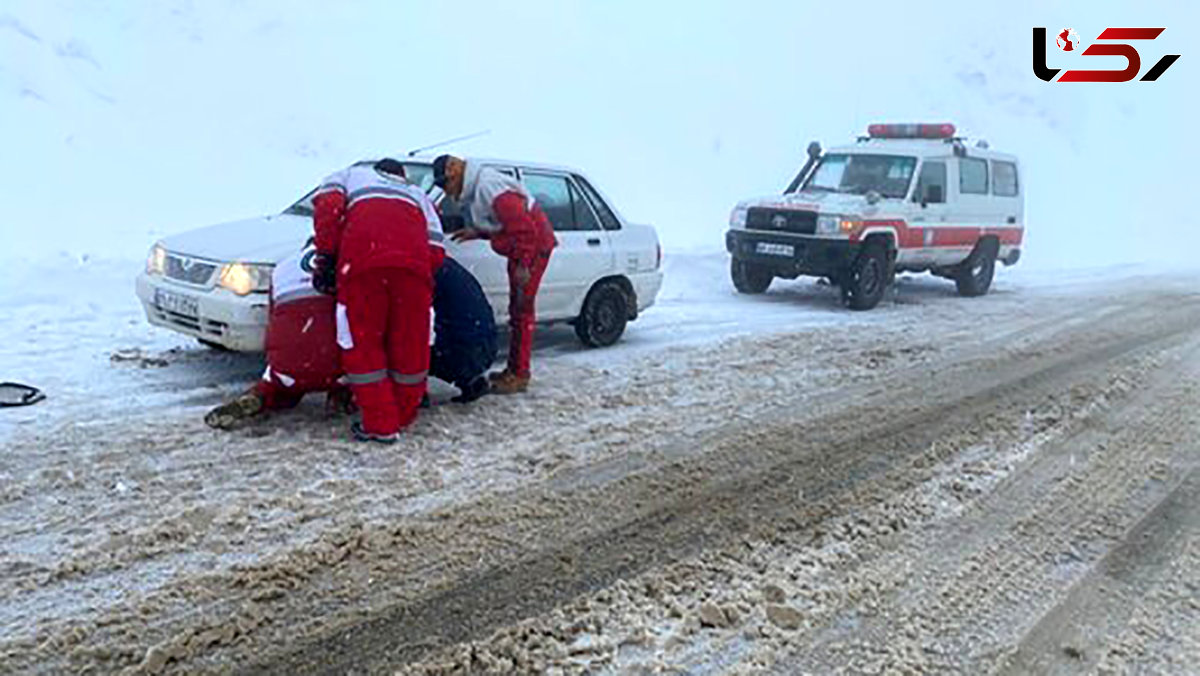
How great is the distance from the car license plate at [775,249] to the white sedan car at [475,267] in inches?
131

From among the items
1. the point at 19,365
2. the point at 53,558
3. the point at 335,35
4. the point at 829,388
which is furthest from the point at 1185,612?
the point at 335,35

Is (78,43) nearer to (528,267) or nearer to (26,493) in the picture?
(528,267)

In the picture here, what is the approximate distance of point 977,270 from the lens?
1362cm

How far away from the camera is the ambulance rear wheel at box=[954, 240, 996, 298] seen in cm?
1351

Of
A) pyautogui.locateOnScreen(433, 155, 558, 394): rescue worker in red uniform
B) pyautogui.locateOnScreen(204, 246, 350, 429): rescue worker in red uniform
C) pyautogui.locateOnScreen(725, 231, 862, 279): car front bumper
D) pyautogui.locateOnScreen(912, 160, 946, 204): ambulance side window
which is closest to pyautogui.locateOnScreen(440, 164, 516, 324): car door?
pyautogui.locateOnScreen(433, 155, 558, 394): rescue worker in red uniform

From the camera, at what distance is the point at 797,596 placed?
363cm

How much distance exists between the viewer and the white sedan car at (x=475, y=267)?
604cm

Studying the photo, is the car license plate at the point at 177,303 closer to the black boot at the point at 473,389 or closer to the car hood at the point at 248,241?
the car hood at the point at 248,241

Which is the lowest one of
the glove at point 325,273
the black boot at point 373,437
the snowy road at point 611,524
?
the snowy road at point 611,524

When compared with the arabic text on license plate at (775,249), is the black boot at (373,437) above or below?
below

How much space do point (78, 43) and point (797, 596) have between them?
52.4ft

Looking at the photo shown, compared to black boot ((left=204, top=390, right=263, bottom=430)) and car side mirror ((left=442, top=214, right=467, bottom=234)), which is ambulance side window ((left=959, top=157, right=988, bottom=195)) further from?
black boot ((left=204, top=390, right=263, bottom=430))

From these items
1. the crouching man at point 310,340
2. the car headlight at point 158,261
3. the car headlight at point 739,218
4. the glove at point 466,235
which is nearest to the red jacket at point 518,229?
the glove at point 466,235

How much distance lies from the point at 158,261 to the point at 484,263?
2.16 m
